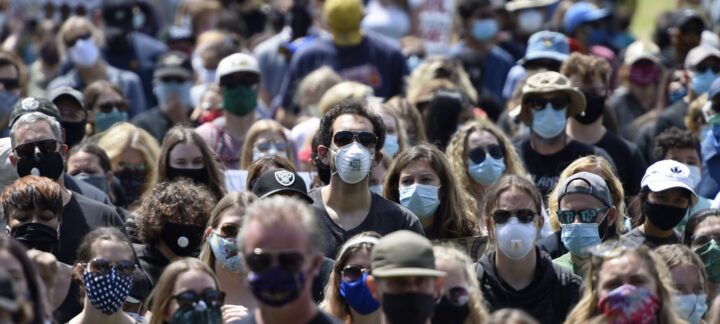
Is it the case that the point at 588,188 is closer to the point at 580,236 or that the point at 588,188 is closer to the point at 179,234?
the point at 580,236

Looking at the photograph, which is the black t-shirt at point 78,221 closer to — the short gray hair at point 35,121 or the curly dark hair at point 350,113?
the short gray hair at point 35,121

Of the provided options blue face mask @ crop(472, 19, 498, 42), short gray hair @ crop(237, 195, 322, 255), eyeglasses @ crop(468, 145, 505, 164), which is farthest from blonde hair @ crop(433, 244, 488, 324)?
blue face mask @ crop(472, 19, 498, 42)

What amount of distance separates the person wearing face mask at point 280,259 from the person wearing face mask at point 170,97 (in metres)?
7.47

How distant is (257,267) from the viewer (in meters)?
6.56

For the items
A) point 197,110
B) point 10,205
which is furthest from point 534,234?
point 197,110

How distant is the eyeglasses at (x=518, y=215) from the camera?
905 centimetres

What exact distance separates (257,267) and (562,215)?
3249mm

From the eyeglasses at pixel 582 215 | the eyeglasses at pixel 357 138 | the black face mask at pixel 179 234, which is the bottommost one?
the black face mask at pixel 179 234

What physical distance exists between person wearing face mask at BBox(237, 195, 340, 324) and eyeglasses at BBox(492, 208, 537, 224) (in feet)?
8.45

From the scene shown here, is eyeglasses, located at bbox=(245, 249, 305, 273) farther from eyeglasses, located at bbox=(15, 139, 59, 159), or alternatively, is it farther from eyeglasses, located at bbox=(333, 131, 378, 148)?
eyeglasses, located at bbox=(15, 139, 59, 159)

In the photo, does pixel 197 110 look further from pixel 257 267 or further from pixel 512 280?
pixel 257 267

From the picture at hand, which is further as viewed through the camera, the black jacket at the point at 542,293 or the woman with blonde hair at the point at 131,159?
the woman with blonde hair at the point at 131,159

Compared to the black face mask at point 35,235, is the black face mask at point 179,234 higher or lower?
lower

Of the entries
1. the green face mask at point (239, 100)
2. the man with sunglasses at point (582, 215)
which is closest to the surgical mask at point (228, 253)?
the man with sunglasses at point (582, 215)
